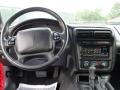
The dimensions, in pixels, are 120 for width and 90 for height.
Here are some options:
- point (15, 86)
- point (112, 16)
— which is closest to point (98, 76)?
point (112, 16)

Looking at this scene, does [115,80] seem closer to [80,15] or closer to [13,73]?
[80,15]

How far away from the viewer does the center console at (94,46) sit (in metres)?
2.63

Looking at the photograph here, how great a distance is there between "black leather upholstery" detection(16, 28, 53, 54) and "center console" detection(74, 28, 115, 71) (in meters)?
0.39

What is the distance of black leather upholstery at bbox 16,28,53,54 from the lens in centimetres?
230

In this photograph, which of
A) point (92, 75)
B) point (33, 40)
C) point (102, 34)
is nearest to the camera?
point (33, 40)

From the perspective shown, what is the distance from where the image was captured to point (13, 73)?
2.75 metres

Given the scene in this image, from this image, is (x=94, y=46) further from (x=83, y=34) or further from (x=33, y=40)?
(x=33, y=40)

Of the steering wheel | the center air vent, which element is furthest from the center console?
the steering wheel

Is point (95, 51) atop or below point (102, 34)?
below

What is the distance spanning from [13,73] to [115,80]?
37.7 inches

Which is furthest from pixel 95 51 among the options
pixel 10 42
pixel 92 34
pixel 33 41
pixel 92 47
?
pixel 10 42

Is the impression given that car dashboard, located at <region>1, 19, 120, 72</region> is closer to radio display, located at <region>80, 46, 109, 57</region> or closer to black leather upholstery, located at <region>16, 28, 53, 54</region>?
radio display, located at <region>80, 46, 109, 57</region>

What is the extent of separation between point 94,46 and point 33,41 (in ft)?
1.98

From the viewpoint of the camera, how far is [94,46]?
2646mm
